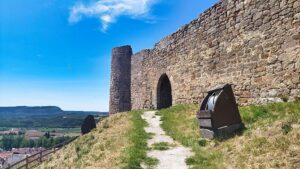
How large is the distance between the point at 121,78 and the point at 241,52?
669 inches

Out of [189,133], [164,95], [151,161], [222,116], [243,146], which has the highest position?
[164,95]

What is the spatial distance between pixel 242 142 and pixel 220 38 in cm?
658

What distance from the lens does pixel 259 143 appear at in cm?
689

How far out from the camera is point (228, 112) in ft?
28.5

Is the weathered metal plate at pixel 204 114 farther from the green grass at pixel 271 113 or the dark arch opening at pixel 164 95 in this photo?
the dark arch opening at pixel 164 95

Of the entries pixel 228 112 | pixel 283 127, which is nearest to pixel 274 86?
pixel 228 112

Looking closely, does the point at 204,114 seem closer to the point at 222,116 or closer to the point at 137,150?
the point at 222,116

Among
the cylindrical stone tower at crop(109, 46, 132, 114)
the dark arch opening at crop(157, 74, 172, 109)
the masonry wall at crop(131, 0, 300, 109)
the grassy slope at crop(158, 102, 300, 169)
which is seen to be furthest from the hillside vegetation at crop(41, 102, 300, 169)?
the cylindrical stone tower at crop(109, 46, 132, 114)

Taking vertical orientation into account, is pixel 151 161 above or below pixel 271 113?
below

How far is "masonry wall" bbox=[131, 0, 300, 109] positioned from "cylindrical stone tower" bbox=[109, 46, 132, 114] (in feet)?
29.3

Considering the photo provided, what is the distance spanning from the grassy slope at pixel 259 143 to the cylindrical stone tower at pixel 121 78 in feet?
58.2

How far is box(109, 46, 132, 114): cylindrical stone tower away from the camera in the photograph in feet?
90.3

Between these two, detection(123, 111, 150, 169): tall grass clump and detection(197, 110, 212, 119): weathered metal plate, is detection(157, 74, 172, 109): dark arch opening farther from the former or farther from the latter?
detection(197, 110, 212, 119): weathered metal plate

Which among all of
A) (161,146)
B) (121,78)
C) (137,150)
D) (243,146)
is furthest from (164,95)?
(243,146)
